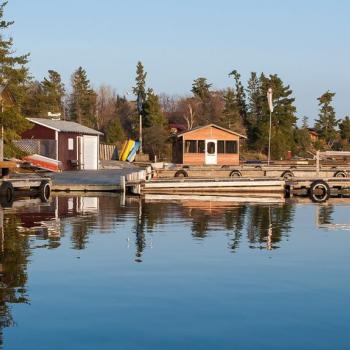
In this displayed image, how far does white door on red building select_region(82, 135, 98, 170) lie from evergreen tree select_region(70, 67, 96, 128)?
133 ft

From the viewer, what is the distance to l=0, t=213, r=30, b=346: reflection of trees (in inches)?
413

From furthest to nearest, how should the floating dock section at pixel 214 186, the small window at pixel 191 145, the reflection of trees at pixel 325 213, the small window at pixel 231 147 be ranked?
the small window at pixel 231 147, the small window at pixel 191 145, the floating dock section at pixel 214 186, the reflection of trees at pixel 325 213

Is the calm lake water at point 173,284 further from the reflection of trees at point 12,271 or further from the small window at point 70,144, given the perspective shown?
the small window at point 70,144

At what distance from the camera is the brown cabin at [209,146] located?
201ft

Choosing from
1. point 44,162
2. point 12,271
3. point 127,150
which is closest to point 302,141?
point 127,150

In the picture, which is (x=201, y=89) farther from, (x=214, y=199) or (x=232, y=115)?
(x=214, y=199)

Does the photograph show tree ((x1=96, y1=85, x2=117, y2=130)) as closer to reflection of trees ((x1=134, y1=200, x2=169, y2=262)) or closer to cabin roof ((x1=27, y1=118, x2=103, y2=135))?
cabin roof ((x1=27, y1=118, x2=103, y2=135))

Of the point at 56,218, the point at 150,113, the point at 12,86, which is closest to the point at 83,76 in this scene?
the point at 150,113

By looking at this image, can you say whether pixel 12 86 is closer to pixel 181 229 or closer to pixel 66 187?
pixel 66 187

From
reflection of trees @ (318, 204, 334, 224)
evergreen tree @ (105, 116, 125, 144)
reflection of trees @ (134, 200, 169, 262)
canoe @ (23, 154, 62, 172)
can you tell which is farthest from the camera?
evergreen tree @ (105, 116, 125, 144)

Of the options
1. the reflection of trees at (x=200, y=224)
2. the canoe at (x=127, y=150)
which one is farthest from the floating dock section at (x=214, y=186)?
the canoe at (x=127, y=150)

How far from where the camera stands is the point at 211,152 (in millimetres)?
61469

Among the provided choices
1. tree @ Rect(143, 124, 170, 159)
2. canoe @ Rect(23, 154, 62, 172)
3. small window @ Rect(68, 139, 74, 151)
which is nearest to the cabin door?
small window @ Rect(68, 139, 74, 151)

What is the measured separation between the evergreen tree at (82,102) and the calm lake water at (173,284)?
79030mm
